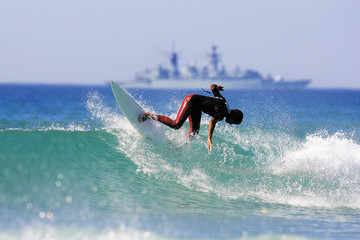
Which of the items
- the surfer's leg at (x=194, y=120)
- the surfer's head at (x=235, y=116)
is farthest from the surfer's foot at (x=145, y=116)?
the surfer's head at (x=235, y=116)

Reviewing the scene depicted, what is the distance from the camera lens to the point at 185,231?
192 inches

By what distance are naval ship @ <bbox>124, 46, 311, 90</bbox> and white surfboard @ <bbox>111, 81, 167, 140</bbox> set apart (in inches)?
3243

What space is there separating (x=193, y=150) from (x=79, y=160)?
88.0 inches

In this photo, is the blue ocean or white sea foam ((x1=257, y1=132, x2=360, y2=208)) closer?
the blue ocean

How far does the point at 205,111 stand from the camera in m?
6.75

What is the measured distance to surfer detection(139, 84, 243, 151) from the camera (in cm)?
662

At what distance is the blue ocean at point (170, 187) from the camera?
5016 mm

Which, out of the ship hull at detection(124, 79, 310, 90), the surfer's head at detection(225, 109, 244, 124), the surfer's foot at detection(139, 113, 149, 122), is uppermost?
the surfer's head at detection(225, 109, 244, 124)

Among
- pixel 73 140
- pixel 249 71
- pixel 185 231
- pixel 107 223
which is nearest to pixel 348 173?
pixel 185 231

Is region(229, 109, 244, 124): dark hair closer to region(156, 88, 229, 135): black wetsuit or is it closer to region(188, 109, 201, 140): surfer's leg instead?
region(156, 88, 229, 135): black wetsuit

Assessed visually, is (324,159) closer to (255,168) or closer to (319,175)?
(319,175)

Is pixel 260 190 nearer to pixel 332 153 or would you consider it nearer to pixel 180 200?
pixel 180 200

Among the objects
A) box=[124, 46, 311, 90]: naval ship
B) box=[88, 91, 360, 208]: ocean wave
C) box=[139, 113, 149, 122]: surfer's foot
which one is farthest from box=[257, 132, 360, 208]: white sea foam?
box=[124, 46, 311, 90]: naval ship

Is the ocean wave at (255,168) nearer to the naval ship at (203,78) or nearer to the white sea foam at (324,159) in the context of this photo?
the white sea foam at (324,159)
